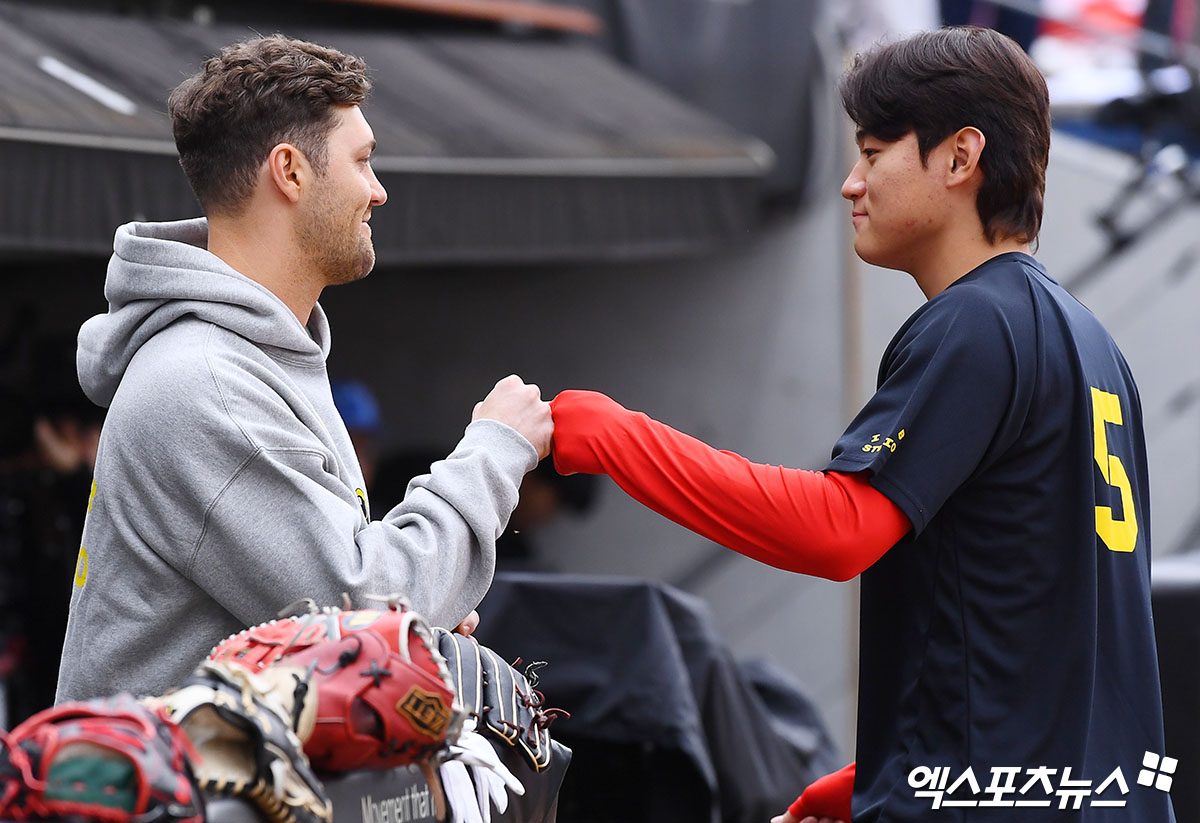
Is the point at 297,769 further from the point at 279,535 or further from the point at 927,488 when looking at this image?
the point at 927,488

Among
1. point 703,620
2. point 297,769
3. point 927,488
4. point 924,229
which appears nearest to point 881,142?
point 924,229

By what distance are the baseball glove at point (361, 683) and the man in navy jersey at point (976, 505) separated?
54cm

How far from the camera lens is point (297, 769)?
1644 millimetres

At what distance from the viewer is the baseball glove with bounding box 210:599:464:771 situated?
5.65 feet

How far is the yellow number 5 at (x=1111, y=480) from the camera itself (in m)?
2.14

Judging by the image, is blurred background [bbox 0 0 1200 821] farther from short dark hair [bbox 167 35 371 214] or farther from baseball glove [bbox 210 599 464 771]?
baseball glove [bbox 210 599 464 771]

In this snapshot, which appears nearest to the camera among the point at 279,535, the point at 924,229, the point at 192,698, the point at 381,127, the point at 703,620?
the point at 192,698

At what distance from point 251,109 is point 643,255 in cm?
407

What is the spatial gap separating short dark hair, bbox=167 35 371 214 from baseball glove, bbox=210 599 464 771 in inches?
32.2

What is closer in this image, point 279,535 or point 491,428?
point 279,535

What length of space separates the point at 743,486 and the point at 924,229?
1.68 ft

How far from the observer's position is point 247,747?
1.65 meters

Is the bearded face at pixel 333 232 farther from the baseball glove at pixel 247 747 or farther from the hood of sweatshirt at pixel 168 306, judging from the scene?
the baseball glove at pixel 247 747

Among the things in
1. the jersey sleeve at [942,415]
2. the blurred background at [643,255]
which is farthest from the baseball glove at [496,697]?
the blurred background at [643,255]
